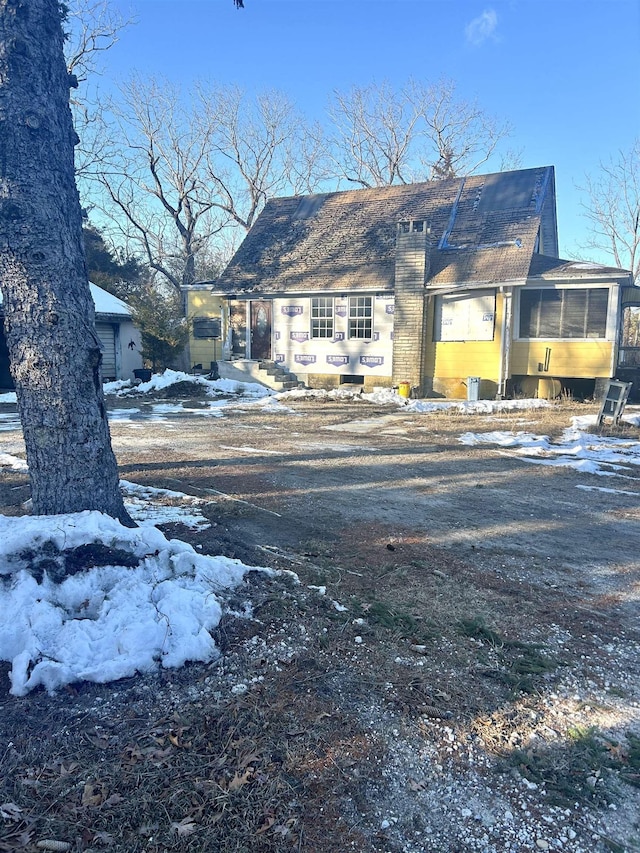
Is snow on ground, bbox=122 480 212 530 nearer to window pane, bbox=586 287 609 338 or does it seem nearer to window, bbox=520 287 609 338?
window, bbox=520 287 609 338

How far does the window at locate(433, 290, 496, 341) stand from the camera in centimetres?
1548

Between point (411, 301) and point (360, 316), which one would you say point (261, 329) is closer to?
point (360, 316)

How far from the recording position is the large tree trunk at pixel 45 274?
3531mm

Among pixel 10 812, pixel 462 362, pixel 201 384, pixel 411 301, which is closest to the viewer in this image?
pixel 10 812

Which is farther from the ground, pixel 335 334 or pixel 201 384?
pixel 335 334

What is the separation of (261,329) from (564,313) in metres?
9.67

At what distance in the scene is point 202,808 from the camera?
1997 mm

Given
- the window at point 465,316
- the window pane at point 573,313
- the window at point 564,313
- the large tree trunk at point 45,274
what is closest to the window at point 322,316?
the window at point 465,316

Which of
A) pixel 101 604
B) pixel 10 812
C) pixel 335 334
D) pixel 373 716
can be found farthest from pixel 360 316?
pixel 10 812

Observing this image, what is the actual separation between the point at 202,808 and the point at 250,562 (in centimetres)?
218

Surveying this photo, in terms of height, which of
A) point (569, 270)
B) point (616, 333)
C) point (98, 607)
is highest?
point (569, 270)

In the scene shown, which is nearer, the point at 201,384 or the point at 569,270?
the point at 569,270

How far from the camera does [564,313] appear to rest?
14883 millimetres

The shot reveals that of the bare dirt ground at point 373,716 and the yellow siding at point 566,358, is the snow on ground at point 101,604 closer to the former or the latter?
the bare dirt ground at point 373,716
